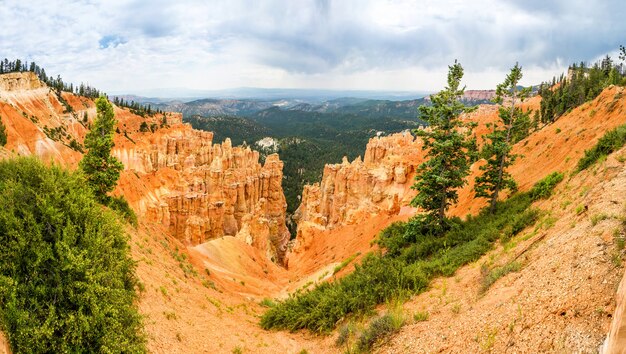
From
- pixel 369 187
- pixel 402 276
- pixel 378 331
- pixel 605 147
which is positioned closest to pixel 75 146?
pixel 369 187

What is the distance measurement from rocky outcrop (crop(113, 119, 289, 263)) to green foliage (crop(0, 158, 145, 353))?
28258mm

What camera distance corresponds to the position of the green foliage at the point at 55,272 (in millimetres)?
6938

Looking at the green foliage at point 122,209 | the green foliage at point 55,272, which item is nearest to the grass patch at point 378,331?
the green foliage at point 55,272

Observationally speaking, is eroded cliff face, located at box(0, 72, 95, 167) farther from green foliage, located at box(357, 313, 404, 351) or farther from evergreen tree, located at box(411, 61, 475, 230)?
green foliage, located at box(357, 313, 404, 351)

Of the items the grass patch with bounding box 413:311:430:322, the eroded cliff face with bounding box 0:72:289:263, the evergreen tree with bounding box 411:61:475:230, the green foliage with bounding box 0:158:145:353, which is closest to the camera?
the green foliage with bounding box 0:158:145:353

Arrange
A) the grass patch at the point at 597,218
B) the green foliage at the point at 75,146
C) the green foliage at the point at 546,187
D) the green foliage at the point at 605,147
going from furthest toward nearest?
the green foliage at the point at 75,146 → the green foliage at the point at 546,187 → the green foliage at the point at 605,147 → the grass patch at the point at 597,218

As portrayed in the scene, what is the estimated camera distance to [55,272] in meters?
7.84

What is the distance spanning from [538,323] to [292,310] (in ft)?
33.1

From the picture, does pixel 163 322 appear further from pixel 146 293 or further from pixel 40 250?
pixel 40 250

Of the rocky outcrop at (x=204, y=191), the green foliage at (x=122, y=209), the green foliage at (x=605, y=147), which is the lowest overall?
the rocky outcrop at (x=204, y=191)

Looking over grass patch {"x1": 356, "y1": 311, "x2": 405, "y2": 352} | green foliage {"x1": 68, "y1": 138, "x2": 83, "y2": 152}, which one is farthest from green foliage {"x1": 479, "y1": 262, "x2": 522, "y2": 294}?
green foliage {"x1": 68, "y1": 138, "x2": 83, "y2": 152}

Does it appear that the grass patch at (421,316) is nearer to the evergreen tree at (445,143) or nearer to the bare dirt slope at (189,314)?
the bare dirt slope at (189,314)

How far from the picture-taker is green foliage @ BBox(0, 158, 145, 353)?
22.8 feet

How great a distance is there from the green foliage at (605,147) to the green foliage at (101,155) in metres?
24.7
